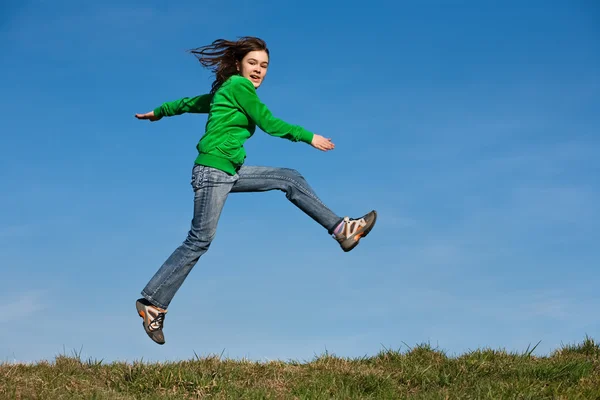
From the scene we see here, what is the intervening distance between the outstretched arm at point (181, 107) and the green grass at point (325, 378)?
2.99 meters

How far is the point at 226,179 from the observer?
297 inches

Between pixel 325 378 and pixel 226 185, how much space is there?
91.9 inches

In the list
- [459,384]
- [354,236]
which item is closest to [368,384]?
[459,384]

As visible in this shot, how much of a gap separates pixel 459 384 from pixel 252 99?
12.5ft

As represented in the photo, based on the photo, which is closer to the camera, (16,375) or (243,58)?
(16,375)

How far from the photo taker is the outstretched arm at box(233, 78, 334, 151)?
7234 mm

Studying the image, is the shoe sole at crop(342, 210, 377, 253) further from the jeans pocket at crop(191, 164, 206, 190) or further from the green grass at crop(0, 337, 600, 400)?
the jeans pocket at crop(191, 164, 206, 190)

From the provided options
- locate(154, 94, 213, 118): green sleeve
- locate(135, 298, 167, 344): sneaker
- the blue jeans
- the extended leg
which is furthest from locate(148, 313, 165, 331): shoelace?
locate(154, 94, 213, 118): green sleeve

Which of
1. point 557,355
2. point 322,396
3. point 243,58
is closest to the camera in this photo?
point 322,396

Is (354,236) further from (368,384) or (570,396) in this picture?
(570,396)

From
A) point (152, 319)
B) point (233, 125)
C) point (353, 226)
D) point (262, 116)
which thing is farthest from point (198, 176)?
point (353, 226)

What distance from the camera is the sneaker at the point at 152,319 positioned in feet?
25.2

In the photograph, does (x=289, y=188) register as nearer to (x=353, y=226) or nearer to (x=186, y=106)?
(x=353, y=226)

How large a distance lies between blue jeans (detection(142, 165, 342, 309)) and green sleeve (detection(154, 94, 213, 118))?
1101 mm
